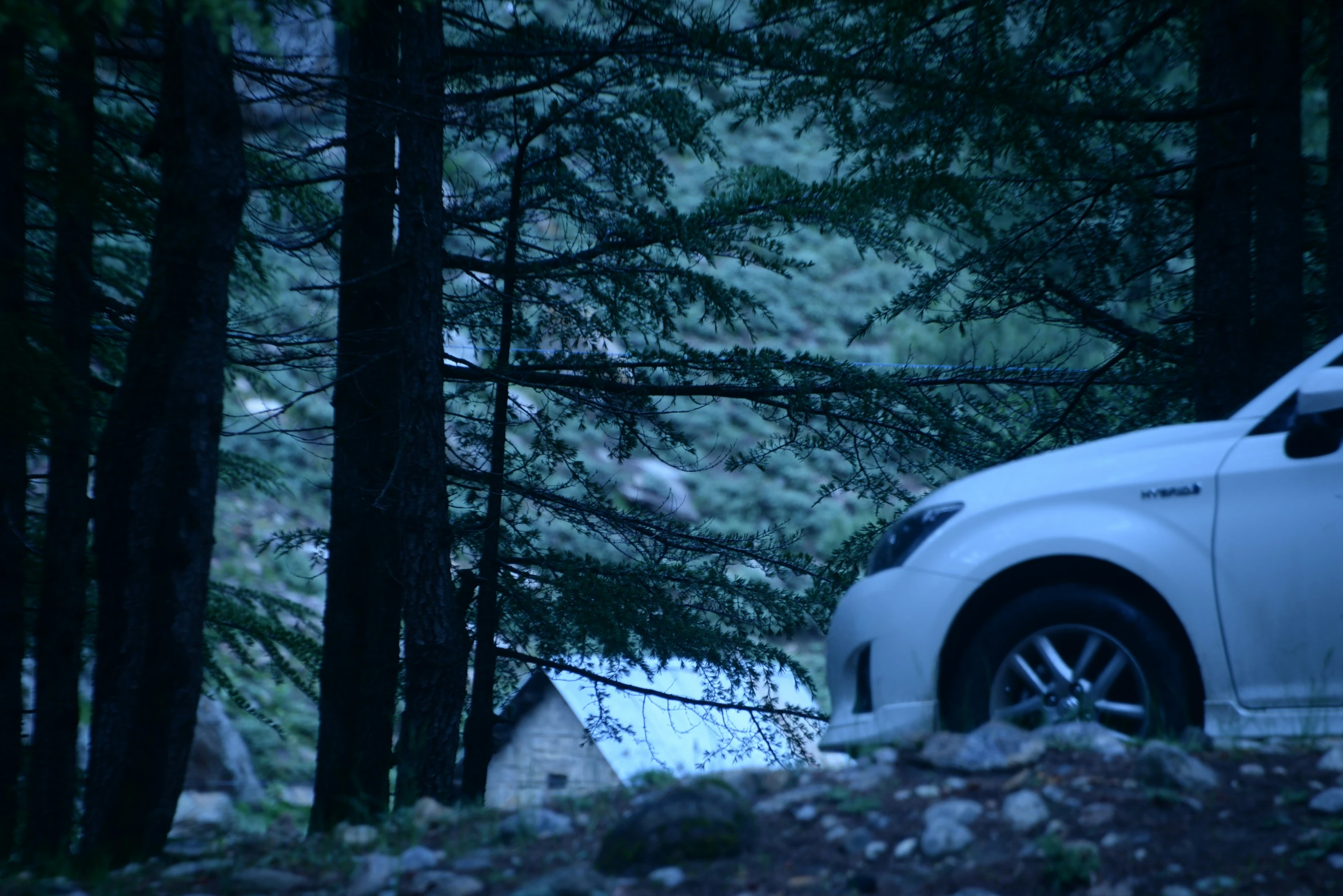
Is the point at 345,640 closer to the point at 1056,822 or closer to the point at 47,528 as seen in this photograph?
the point at 47,528

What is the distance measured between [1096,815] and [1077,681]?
74 centimetres

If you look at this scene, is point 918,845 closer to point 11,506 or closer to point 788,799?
point 788,799

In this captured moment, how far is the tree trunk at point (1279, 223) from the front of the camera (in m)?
6.63

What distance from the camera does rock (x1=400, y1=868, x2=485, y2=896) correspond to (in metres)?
3.52

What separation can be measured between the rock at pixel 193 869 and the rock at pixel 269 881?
32 cm

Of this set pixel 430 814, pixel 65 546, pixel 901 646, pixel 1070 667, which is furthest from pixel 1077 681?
→ pixel 65 546

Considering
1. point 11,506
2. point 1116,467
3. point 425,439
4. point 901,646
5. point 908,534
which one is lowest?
point 901,646

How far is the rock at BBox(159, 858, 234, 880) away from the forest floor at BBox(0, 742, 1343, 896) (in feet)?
0.04

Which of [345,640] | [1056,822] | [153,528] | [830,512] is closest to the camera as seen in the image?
[1056,822]

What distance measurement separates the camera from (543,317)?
29.9ft

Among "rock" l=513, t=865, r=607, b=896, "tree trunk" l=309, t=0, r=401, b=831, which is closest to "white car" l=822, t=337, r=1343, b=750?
"rock" l=513, t=865, r=607, b=896

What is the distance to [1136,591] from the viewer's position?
410 centimetres

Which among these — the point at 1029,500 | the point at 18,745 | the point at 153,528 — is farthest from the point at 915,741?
the point at 18,745

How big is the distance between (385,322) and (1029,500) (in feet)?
18.0
